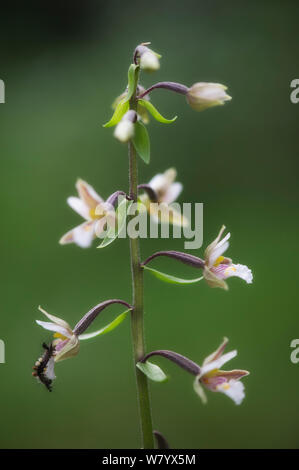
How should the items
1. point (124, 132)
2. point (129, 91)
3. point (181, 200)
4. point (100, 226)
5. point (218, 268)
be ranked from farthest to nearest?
point (181, 200) < point (218, 268) < point (129, 91) < point (100, 226) < point (124, 132)

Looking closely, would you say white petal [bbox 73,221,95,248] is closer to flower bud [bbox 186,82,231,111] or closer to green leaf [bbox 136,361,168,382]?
green leaf [bbox 136,361,168,382]

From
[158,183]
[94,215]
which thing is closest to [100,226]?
[94,215]

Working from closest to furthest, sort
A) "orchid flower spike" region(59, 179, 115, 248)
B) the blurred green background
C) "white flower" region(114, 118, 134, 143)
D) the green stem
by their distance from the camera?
"white flower" region(114, 118, 134, 143), "orchid flower spike" region(59, 179, 115, 248), the green stem, the blurred green background

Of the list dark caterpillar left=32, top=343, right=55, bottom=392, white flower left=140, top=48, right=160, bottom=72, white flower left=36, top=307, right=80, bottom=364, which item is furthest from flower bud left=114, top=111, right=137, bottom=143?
dark caterpillar left=32, top=343, right=55, bottom=392

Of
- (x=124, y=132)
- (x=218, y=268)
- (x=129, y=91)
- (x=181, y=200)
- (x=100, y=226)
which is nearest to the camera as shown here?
(x=124, y=132)

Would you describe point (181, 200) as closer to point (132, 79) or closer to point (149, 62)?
point (132, 79)

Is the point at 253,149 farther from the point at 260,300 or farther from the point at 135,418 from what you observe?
the point at 135,418

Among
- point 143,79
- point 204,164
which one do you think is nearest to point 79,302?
point 204,164
